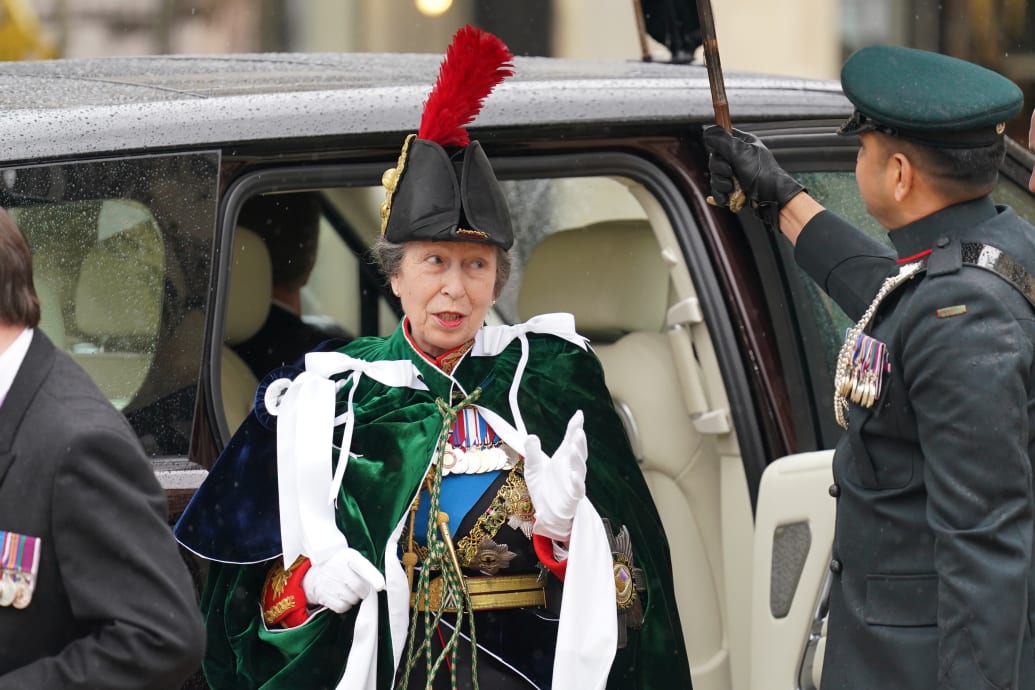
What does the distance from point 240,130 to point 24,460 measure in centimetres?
120

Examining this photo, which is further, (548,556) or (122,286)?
(122,286)

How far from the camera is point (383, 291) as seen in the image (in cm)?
483

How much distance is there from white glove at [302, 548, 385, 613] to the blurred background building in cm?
1062

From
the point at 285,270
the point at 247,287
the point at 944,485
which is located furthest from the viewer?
the point at 285,270

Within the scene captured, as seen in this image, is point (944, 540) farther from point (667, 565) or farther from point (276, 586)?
point (276, 586)

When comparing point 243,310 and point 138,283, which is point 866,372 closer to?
point 138,283

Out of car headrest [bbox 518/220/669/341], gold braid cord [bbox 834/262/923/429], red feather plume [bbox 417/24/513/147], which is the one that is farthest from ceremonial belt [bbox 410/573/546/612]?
car headrest [bbox 518/220/669/341]

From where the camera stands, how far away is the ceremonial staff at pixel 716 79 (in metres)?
3.10

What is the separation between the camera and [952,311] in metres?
2.57

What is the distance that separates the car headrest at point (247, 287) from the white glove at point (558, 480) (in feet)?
3.90

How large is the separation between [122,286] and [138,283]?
3 cm

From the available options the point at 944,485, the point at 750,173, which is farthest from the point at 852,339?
the point at 750,173

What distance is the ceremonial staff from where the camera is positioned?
3.10 metres

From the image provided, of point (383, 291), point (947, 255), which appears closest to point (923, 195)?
point (947, 255)
